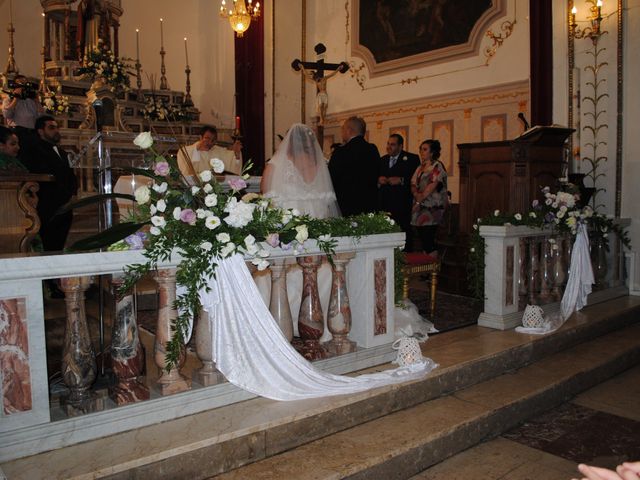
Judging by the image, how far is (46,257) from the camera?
A: 232cm

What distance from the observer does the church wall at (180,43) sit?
11445 millimetres

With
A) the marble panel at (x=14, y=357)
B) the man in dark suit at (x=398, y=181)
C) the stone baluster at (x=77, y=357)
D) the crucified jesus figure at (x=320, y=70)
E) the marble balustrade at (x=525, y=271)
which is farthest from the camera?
the crucified jesus figure at (x=320, y=70)

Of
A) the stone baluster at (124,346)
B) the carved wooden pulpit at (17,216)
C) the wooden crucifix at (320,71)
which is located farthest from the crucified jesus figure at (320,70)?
the stone baluster at (124,346)

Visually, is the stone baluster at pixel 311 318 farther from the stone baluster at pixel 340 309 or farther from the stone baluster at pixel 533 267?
the stone baluster at pixel 533 267

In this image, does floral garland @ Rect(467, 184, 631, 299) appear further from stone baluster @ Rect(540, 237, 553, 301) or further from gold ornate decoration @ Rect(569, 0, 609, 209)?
gold ornate decoration @ Rect(569, 0, 609, 209)

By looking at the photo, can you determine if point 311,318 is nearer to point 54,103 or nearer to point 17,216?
point 17,216

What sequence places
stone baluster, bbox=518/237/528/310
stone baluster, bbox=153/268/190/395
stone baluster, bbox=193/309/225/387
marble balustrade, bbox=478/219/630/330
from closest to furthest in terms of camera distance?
stone baluster, bbox=153/268/190/395
stone baluster, bbox=193/309/225/387
marble balustrade, bbox=478/219/630/330
stone baluster, bbox=518/237/528/310

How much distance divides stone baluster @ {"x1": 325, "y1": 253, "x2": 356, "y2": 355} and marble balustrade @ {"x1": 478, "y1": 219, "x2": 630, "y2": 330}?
1.72 meters

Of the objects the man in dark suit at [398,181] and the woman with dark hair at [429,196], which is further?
the man in dark suit at [398,181]

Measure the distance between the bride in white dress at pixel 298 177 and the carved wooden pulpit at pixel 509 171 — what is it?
2443 millimetres

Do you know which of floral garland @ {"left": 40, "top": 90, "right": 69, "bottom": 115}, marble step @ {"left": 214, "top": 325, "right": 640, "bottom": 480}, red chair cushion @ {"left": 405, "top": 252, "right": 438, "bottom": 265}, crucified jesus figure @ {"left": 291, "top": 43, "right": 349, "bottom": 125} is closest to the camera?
marble step @ {"left": 214, "top": 325, "right": 640, "bottom": 480}

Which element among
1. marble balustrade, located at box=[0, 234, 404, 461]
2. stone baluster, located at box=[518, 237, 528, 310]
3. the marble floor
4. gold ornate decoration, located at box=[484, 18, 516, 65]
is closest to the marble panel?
marble balustrade, located at box=[0, 234, 404, 461]

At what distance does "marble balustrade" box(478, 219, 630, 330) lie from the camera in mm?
4652

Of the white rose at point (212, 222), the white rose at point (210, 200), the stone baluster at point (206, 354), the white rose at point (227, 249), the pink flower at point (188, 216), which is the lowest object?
the stone baluster at point (206, 354)
